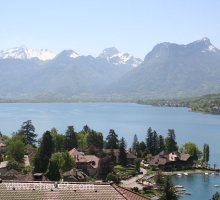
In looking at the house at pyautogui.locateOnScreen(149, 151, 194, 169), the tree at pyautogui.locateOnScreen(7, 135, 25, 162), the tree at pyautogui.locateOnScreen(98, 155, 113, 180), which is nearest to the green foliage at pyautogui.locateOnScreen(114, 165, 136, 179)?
the tree at pyautogui.locateOnScreen(98, 155, 113, 180)

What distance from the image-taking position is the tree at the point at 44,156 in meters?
57.5

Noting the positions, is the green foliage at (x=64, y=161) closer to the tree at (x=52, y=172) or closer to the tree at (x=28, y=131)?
the tree at (x=52, y=172)

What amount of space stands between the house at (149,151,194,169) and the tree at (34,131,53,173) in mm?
18190

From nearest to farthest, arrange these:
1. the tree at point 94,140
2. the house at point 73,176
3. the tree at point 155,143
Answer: the house at point 73,176, the tree at point 94,140, the tree at point 155,143

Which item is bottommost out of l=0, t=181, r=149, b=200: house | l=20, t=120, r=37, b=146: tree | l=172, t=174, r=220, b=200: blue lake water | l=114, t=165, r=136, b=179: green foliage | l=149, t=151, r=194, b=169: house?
l=172, t=174, r=220, b=200: blue lake water

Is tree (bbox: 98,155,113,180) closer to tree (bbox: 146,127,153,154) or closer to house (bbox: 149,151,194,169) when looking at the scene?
house (bbox: 149,151,194,169)

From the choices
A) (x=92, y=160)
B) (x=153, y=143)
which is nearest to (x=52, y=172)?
(x=92, y=160)

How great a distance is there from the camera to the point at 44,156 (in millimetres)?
60281

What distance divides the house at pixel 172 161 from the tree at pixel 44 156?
18190mm

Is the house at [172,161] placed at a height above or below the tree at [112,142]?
below

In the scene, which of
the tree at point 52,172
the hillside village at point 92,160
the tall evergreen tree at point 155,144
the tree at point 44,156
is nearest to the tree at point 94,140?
the hillside village at point 92,160

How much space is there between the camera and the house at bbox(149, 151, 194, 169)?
7631cm

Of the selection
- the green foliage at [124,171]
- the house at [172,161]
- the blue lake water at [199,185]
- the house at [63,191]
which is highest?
the house at [63,191]

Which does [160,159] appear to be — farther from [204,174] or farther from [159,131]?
[159,131]
